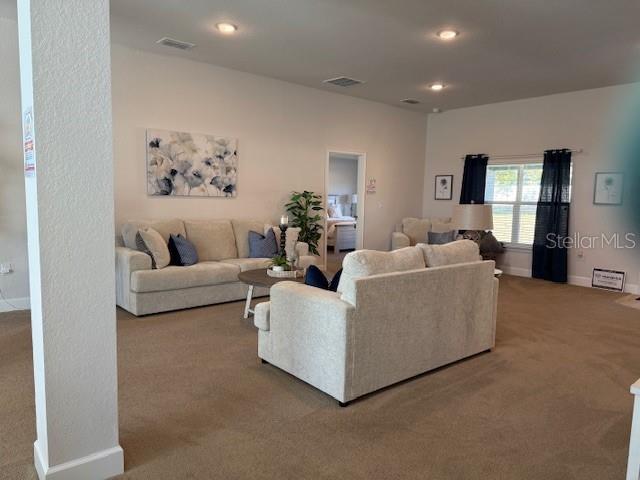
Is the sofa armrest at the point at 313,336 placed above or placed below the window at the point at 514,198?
below

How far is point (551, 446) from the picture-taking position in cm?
236

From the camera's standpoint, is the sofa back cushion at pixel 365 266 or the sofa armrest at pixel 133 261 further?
the sofa armrest at pixel 133 261

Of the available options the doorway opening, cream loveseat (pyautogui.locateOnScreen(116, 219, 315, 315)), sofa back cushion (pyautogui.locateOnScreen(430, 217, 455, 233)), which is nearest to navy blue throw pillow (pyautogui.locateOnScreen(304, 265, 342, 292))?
cream loveseat (pyautogui.locateOnScreen(116, 219, 315, 315))

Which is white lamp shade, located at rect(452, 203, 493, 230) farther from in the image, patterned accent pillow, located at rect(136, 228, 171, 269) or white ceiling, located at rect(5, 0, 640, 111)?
patterned accent pillow, located at rect(136, 228, 171, 269)

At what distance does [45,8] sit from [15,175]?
3.52 m

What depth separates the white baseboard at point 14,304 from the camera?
4.55 metres

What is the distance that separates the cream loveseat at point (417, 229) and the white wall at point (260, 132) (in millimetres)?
398

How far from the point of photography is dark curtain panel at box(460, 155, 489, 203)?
7566 millimetres

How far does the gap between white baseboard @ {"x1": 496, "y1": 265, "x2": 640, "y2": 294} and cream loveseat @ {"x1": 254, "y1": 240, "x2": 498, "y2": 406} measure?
3.98 m

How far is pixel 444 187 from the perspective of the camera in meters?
8.21

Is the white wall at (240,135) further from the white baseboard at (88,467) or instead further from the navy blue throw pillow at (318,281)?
the white baseboard at (88,467)

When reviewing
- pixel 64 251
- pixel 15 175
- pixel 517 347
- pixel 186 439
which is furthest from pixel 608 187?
pixel 15 175

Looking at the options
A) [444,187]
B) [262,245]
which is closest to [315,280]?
[262,245]
